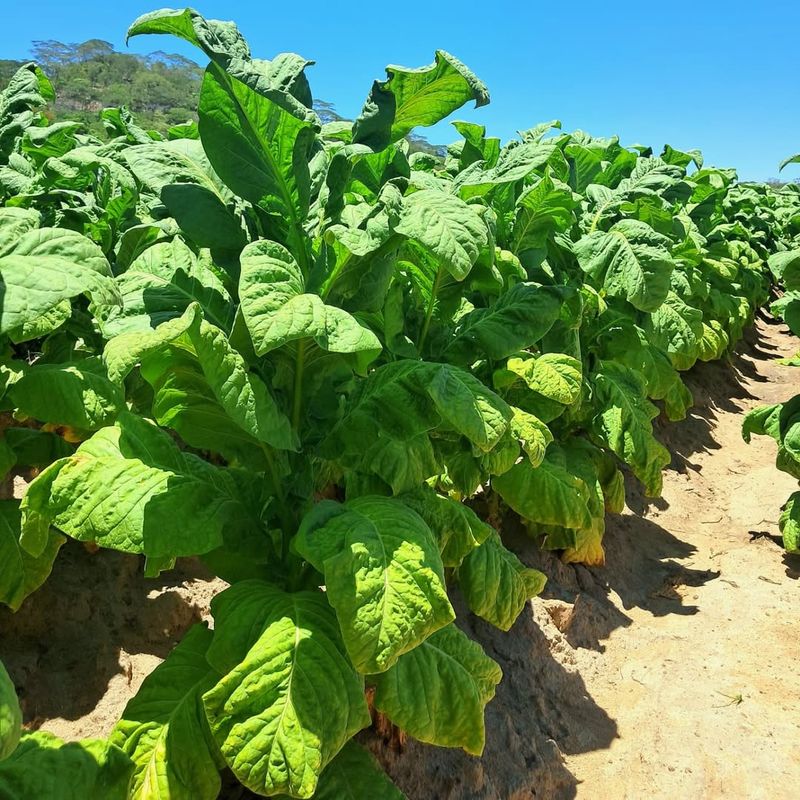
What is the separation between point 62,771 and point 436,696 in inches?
38.3

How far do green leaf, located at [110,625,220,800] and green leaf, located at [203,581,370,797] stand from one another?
21 cm

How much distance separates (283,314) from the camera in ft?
5.53

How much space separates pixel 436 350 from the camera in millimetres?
3047

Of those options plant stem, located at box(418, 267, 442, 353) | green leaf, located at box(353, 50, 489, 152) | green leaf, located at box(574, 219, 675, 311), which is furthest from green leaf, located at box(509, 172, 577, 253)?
green leaf, located at box(353, 50, 489, 152)

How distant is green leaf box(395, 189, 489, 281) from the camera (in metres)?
1.86

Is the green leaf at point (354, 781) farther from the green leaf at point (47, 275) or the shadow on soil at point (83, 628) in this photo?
the green leaf at point (47, 275)

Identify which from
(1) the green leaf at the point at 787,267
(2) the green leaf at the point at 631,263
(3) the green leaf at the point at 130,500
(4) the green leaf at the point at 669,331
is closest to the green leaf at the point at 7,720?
(3) the green leaf at the point at 130,500

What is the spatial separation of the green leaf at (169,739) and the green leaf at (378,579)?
52 centimetres

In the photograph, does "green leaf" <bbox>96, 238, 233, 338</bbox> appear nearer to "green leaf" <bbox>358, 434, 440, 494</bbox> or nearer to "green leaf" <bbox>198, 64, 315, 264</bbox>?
"green leaf" <bbox>198, 64, 315, 264</bbox>

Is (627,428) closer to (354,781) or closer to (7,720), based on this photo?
(354,781)

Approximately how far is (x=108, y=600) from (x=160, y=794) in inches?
49.2

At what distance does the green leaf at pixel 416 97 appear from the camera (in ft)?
6.72

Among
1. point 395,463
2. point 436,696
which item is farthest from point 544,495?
point 436,696

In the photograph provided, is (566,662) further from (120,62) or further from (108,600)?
(120,62)
